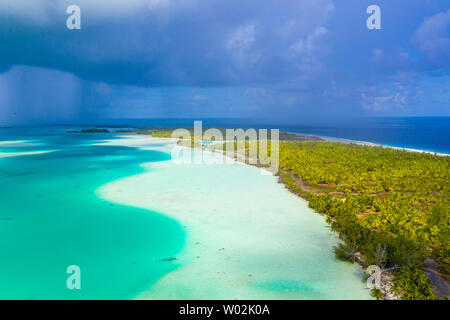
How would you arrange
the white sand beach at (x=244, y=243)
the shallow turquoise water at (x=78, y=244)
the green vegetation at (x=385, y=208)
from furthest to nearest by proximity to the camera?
the green vegetation at (x=385, y=208) < the shallow turquoise water at (x=78, y=244) < the white sand beach at (x=244, y=243)

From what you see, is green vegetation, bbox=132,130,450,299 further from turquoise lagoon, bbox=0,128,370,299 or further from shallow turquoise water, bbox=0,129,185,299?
shallow turquoise water, bbox=0,129,185,299

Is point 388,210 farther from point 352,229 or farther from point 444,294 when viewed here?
point 444,294

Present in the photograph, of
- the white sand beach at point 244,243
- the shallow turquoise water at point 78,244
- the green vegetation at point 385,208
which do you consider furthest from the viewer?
the green vegetation at point 385,208

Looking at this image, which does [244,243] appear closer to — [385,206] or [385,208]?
[385,208]

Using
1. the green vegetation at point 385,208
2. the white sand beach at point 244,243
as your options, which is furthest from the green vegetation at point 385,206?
the white sand beach at point 244,243

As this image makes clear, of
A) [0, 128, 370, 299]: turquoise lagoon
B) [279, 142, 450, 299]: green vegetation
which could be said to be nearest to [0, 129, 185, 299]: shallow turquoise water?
[0, 128, 370, 299]: turquoise lagoon

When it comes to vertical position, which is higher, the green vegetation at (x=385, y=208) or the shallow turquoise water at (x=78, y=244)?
the green vegetation at (x=385, y=208)

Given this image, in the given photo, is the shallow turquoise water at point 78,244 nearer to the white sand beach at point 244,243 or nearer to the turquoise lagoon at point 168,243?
the turquoise lagoon at point 168,243

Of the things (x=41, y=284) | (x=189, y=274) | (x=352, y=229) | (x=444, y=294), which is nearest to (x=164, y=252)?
(x=189, y=274)
